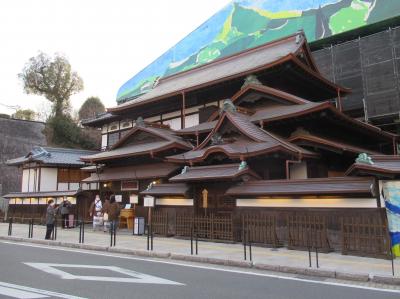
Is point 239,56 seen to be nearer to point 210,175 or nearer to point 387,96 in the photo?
point 387,96

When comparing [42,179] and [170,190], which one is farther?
[42,179]

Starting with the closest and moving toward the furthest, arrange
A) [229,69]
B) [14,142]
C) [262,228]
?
[262,228]
[229,69]
[14,142]

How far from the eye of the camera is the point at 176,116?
27703mm

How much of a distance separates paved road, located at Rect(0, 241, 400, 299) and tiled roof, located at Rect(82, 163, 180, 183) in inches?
440

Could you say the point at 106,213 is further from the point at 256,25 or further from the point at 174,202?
the point at 256,25

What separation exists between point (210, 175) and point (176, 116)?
11393 mm

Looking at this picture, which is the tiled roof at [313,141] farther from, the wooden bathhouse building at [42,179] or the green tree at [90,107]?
the green tree at [90,107]

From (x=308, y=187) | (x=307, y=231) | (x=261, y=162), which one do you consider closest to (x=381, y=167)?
(x=308, y=187)

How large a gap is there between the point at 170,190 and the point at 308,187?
762 centimetres

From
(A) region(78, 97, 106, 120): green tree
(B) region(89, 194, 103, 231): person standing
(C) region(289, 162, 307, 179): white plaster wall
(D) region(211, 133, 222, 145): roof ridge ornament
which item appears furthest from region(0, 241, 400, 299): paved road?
(A) region(78, 97, 106, 120): green tree

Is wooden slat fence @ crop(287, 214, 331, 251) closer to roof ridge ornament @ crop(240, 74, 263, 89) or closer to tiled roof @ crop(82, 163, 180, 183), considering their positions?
roof ridge ornament @ crop(240, 74, 263, 89)

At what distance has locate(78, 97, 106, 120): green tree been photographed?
56312 mm

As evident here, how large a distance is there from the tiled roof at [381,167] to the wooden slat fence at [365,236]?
4.90ft

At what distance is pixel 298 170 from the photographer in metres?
18.4
